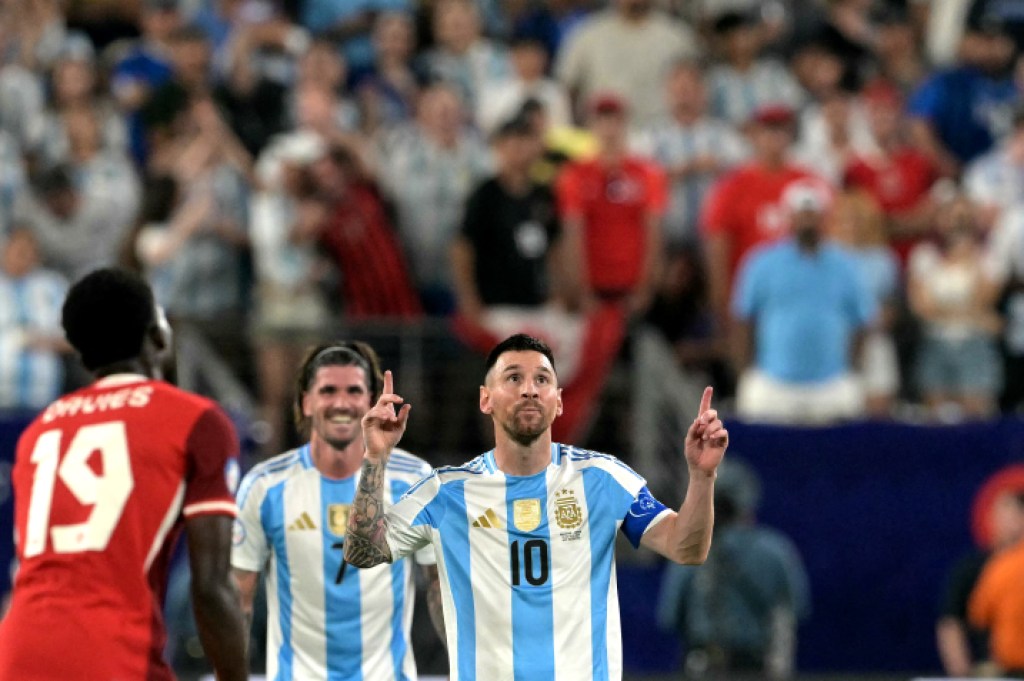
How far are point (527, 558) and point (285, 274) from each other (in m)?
7.28

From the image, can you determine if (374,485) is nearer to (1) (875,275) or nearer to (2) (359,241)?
(2) (359,241)

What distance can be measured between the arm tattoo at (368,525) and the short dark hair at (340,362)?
119 centimetres

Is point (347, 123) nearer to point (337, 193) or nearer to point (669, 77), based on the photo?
point (337, 193)

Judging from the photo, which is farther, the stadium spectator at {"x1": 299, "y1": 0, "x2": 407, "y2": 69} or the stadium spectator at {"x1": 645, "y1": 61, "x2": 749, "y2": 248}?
the stadium spectator at {"x1": 299, "y1": 0, "x2": 407, "y2": 69}

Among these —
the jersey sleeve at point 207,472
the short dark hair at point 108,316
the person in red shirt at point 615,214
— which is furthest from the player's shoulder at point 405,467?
the person in red shirt at point 615,214

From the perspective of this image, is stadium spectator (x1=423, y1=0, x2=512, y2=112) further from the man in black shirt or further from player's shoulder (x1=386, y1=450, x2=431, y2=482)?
player's shoulder (x1=386, y1=450, x2=431, y2=482)

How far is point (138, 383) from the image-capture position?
6586 mm

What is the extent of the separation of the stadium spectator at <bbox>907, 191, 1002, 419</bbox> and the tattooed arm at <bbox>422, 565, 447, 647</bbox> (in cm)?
746

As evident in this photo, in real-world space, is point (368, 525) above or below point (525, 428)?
below

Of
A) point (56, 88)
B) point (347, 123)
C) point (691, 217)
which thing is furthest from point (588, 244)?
point (56, 88)

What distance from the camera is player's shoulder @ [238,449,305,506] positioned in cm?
779

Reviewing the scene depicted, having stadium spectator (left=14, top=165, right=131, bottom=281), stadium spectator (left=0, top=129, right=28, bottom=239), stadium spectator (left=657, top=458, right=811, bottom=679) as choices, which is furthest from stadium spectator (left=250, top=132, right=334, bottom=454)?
stadium spectator (left=657, top=458, right=811, bottom=679)

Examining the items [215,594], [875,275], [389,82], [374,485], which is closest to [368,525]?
[374,485]

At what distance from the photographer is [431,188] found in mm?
14203
